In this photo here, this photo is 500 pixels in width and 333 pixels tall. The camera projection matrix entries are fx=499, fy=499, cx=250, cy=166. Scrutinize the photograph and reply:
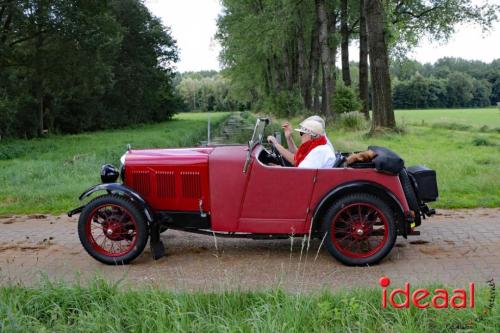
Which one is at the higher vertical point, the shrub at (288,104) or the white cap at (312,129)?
the shrub at (288,104)

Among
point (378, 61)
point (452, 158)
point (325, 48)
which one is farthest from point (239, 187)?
point (325, 48)

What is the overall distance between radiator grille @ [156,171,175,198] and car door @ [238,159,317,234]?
31.0 inches

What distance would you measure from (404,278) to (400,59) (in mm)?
22648

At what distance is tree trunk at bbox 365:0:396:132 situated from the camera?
14.4 metres

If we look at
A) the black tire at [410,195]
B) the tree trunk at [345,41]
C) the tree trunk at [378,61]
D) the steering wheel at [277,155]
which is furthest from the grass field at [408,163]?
the tree trunk at [345,41]

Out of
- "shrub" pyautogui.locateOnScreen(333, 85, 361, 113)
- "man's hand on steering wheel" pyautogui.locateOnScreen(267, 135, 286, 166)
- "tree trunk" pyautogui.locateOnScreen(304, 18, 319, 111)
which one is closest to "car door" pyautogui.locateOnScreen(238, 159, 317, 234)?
"man's hand on steering wheel" pyautogui.locateOnScreen(267, 135, 286, 166)

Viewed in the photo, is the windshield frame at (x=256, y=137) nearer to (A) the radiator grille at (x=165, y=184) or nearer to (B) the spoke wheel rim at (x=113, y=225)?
(A) the radiator grille at (x=165, y=184)

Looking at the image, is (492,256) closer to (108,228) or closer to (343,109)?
(108,228)

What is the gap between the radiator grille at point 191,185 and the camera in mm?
5074

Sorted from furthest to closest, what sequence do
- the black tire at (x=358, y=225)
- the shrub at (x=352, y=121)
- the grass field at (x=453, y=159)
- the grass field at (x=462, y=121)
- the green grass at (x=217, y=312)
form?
1. the grass field at (x=462, y=121)
2. the shrub at (x=352, y=121)
3. the grass field at (x=453, y=159)
4. the black tire at (x=358, y=225)
5. the green grass at (x=217, y=312)

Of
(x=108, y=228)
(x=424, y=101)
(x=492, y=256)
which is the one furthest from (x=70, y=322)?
(x=424, y=101)

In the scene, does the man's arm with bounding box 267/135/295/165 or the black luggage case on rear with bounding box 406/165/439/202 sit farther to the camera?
the man's arm with bounding box 267/135/295/165

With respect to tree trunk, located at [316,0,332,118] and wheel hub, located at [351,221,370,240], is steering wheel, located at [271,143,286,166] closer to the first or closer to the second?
wheel hub, located at [351,221,370,240]

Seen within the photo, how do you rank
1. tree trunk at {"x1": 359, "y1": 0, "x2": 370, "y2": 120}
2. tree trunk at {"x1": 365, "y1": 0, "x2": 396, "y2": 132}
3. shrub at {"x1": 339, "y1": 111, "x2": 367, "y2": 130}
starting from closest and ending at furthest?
tree trunk at {"x1": 365, "y1": 0, "x2": 396, "y2": 132}
shrub at {"x1": 339, "y1": 111, "x2": 367, "y2": 130}
tree trunk at {"x1": 359, "y1": 0, "x2": 370, "y2": 120}
